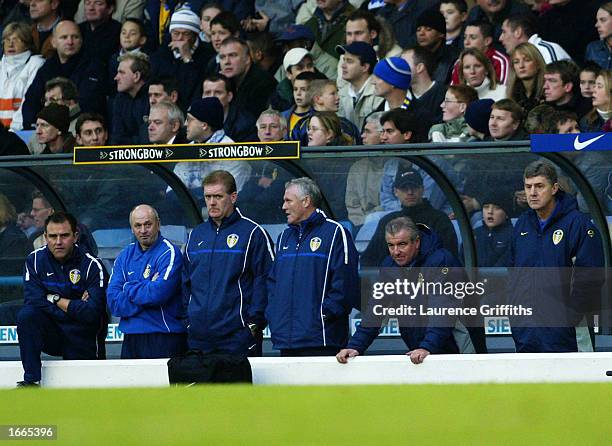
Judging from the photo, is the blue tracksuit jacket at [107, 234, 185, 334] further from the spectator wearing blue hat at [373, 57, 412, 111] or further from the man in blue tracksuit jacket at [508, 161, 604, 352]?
the spectator wearing blue hat at [373, 57, 412, 111]

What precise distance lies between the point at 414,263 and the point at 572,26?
2.50m

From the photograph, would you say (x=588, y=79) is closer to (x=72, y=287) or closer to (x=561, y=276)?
(x=561, y=276)

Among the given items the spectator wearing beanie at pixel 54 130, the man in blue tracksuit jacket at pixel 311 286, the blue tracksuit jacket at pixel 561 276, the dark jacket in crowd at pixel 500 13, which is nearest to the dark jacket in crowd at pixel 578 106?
the dark jacket in crowd at pixel 500 13

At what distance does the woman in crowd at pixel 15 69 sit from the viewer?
30.7 ft

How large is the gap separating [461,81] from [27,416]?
461 cm

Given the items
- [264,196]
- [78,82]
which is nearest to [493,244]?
[264,196]

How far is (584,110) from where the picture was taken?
7.88 metres

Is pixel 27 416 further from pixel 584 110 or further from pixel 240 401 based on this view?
pixel 584 110

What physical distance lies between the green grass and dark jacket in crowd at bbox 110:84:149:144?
426 cm

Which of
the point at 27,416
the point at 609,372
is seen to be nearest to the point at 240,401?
the point at 27,416

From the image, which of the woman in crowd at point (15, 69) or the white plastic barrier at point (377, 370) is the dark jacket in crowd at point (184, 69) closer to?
the woman in crowd at point (15, 69)

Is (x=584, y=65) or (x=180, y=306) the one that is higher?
(x=584, y=65)

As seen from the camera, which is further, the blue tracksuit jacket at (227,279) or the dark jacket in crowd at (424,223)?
the dark jacket in crowd at (424,223)

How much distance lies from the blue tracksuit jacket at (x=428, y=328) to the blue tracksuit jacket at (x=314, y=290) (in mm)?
158
